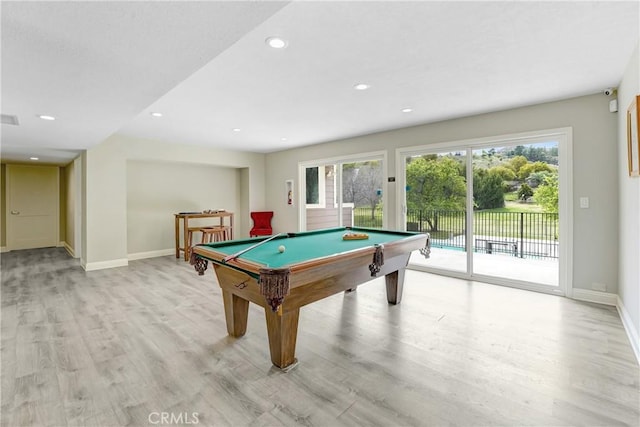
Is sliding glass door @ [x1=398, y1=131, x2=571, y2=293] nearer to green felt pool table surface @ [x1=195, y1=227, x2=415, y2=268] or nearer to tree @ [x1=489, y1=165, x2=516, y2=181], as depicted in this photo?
tree @ [x1=489, y1=165, x2=516, y2=181]

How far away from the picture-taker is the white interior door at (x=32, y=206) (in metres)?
7.50

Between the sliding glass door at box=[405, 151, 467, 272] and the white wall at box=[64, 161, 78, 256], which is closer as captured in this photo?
the sliding glass door at box=[405, 151, 467, 272]

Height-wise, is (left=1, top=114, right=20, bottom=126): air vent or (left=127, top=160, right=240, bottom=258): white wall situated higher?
(left=1, top=114, right=20, bottom=126): air vent

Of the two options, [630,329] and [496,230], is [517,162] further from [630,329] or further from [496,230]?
[630,329]

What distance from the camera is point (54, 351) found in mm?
2480

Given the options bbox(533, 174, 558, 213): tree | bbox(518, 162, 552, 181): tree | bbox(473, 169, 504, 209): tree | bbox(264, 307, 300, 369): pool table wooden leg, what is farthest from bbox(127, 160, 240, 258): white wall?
bbox(533, 174, 558, 213): tree

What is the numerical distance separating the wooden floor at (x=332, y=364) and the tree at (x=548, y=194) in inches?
44.3

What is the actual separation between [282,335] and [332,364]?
430 millimetres

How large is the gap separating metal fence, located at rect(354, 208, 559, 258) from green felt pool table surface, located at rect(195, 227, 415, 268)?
58.4 inches

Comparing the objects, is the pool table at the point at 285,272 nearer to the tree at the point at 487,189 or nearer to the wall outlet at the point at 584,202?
the tree at the point at 487,189

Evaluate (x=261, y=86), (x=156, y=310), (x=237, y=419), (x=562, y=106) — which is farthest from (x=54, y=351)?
(x=562, y=106)

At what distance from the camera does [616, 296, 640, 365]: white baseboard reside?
2371 mm

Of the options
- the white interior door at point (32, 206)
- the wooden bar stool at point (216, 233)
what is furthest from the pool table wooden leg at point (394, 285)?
the white interior door at point (32, 206)

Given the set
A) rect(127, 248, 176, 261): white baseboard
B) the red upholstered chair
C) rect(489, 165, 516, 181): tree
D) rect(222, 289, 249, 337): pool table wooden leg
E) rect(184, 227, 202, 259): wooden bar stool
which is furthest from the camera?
the red upholstered chair
